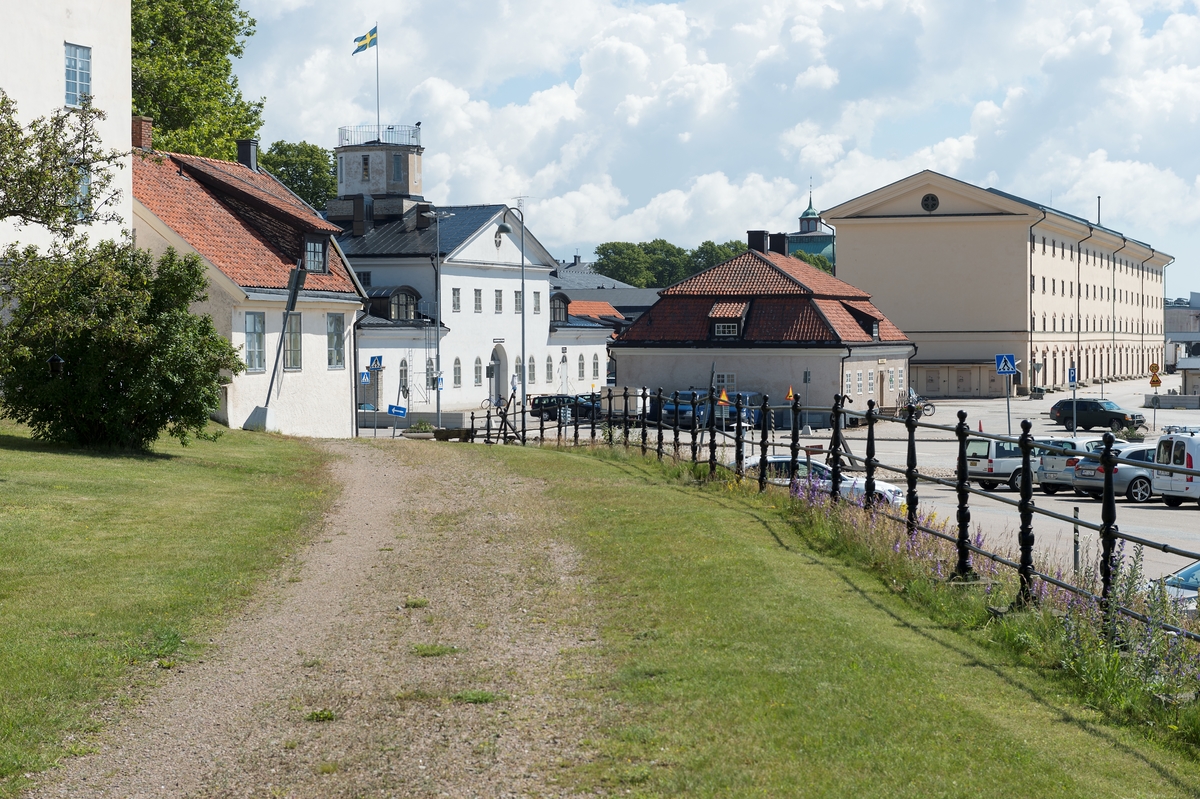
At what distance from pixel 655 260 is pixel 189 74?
5146 inches

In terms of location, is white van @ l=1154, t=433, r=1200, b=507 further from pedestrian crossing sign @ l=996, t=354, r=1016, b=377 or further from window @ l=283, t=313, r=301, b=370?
window @ l=283, t=313, r=301, b=370

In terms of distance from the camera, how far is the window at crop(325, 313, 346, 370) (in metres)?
39.8

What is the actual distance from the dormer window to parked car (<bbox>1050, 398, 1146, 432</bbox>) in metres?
37.4

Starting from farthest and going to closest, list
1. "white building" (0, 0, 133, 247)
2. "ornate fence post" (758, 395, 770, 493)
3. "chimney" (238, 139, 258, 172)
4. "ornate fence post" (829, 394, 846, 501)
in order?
"chimney" (238, 139, 258, 172) < "white building" (0, 0, 133, 247) < "ornate fence post" (758, 395, 770, 493) < "ornate fence post" (829, 394, 846, 501)

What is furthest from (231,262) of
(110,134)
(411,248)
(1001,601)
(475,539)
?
(411,248)

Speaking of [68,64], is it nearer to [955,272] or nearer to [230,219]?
[230,219]

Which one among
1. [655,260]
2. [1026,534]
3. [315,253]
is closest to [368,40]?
[315,253]

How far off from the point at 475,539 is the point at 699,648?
6261 mm

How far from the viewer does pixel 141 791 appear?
6.56m

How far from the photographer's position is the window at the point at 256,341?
35406 millimetres

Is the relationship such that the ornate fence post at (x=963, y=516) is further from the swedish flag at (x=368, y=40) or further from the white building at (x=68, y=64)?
the swedish flag at (x=368, y=40)

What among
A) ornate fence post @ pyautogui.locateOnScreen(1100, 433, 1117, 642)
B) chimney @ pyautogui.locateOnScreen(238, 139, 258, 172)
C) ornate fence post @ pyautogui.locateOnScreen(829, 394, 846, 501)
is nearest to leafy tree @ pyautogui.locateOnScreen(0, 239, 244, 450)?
ornate fence post @ pyautogui.locateOnScreen(829, 394, 846, 501)

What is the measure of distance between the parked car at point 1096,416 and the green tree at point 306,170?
54.9 m

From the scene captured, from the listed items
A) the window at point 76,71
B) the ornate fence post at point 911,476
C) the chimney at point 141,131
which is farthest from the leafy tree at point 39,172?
the chimney at point 141,131
